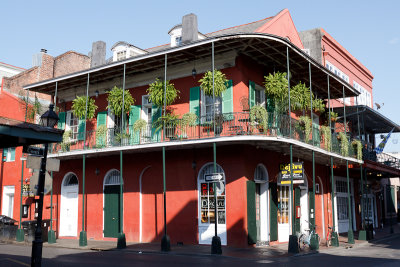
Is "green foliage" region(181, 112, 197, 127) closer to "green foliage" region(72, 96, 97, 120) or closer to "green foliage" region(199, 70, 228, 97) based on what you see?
"green foliage" region(199, 70, 228, 97)

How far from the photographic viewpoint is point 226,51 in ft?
49.0

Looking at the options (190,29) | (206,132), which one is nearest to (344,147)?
(206,132)

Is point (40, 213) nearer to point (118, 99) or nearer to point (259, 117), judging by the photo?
point (259, 117)

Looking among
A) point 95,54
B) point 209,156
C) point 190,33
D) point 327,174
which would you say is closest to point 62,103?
point 95,54

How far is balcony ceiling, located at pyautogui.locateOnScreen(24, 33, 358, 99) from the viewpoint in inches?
539

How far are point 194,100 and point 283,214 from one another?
5.31 meters

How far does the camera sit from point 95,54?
22.6 m

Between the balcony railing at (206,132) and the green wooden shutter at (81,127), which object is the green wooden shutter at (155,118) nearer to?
the balcony railing at (206,132)

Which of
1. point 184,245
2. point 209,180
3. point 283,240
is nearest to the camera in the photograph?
point 209,180

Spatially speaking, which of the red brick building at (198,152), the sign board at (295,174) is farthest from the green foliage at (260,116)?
the sign board at (295,174)

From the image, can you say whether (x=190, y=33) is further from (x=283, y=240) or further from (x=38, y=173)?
(x=38, y=173)

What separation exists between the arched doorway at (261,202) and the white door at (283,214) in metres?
0.91

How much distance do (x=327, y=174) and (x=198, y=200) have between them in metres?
8.04

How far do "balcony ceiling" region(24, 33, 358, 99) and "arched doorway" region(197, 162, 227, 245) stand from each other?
3900 millimetres
